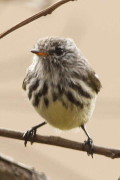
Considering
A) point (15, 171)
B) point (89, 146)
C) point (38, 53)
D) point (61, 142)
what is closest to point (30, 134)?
point (89, 146)

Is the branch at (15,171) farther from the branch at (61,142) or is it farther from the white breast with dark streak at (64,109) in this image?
the white breast with dark streak at (64,109)

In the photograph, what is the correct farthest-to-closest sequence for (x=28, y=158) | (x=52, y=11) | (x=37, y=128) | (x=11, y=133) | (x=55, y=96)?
(x=37, y=128) → (x=55, y=96) → (x=11, y=133) → (x=28, y=158) → (x=52, y=11)

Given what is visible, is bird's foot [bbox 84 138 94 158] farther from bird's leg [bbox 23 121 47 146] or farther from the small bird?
bird's leg [bbox 23 121 47 146]

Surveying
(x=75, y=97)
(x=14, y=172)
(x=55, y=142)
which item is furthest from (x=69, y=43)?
(x=14, y=172)

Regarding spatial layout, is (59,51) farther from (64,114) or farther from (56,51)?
(64,114)

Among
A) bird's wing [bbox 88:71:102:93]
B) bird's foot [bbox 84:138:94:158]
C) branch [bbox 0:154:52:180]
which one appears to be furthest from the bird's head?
branch [bbox 0:154:52:180]

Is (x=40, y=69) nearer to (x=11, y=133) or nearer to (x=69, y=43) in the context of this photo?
(x=69, y=43)
